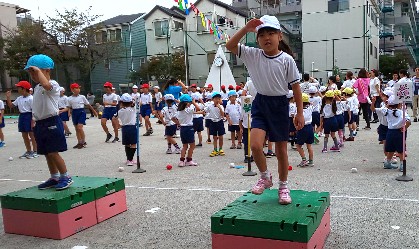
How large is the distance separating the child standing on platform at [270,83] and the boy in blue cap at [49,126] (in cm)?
251

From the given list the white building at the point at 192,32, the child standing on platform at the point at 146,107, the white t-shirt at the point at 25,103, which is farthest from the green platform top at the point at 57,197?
the white building at the point at 192,32

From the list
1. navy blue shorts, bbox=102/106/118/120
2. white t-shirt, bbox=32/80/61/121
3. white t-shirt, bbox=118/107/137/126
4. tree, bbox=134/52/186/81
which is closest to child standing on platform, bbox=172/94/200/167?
white t-shirt, bbox=118/107/137/126

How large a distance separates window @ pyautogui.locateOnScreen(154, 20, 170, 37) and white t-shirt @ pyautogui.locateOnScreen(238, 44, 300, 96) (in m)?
31.4

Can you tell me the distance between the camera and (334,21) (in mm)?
31828

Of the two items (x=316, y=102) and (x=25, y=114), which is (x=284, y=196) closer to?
(x=316, y=102)

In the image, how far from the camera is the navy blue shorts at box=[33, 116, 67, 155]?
5219 mm

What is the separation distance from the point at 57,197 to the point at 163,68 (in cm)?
2751

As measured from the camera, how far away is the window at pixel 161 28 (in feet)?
117

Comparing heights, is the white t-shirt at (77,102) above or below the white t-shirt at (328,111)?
above

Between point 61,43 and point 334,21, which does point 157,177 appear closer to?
point 334,21

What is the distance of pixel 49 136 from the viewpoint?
207 inches

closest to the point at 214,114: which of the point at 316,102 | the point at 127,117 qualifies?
the point at 127,117

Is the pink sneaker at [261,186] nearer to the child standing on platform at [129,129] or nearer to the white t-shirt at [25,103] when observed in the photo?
the child standing on platform at [129,129]

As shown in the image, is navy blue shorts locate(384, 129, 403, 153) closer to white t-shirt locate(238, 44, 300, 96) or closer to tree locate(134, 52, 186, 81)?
white t-shirt locate(238, 44, 300, 96)
